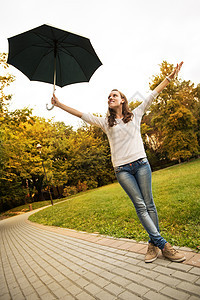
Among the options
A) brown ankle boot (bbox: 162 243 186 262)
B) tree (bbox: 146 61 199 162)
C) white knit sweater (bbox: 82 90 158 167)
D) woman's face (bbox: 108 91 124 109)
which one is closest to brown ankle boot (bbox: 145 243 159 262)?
brown ankle boot (bbox: 162 243 186 262)

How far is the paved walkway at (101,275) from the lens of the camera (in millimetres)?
2037

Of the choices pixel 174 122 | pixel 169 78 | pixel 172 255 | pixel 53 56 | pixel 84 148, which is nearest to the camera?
pixel 172 255

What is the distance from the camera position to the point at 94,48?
3105 millimetres

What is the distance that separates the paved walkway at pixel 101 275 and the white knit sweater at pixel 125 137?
135 centimetres

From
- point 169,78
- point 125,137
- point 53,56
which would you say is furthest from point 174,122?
point 125,137

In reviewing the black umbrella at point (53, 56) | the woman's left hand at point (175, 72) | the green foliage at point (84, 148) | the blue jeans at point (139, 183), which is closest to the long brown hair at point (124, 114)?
the blue jeans at point (139, 183)

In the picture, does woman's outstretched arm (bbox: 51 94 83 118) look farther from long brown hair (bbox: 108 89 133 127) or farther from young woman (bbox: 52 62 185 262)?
long brown hair (bbox: 108 89 133 127)

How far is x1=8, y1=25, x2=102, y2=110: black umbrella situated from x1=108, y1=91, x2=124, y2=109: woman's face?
2.76 feet

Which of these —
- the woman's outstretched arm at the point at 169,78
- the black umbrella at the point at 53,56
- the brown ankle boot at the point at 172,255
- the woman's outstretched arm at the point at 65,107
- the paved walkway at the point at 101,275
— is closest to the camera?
the paved walkway at the point at 101,275

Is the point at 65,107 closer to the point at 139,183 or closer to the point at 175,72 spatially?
the point at 139,183

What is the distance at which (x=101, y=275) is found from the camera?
2631 millimetres

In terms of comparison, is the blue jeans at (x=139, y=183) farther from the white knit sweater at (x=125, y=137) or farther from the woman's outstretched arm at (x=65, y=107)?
the woman's outstretched arm at (x=65, y=107)

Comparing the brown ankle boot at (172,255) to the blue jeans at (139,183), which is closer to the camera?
the brown ankle boot at (172,255)

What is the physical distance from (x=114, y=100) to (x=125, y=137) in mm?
550
